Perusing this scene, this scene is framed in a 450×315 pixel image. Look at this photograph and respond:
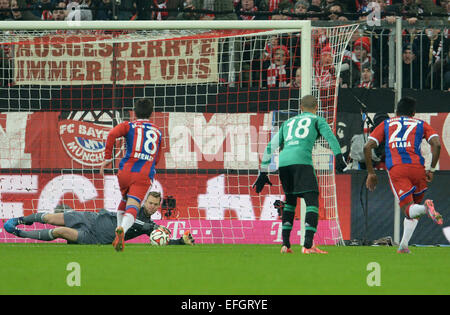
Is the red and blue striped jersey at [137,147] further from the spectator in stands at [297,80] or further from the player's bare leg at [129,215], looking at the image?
the spectator in stands at [297,80]

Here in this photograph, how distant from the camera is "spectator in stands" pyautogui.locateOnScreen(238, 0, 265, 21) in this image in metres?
16.1

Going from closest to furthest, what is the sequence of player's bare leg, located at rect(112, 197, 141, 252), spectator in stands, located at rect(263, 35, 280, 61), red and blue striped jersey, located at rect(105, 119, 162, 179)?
1. player's bare leg, located at rect(112, 197, 141, 252)
2. red and blue striped jersey, located at rect(105, 119, 162, 179)
3. spectator in stands, located at rect(263, 35, 280, 61)

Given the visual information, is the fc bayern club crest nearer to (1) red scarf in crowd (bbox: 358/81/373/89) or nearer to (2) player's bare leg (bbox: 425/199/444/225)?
(1) red scarf in crowd (bbox: 358/81/373/89)

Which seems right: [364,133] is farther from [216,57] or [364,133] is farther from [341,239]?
[216,57]

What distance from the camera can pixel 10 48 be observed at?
14617 millimetres

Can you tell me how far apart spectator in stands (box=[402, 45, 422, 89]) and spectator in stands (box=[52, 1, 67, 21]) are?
5983 mm

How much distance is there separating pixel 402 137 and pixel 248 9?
6517 mm

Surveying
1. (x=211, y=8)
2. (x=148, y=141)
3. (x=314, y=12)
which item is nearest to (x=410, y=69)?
(x=314, y=12)

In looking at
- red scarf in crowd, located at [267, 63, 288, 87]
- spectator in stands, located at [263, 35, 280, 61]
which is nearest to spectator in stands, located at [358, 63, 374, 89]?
red scarf in crowd, located at [267, 63, 288, 87]

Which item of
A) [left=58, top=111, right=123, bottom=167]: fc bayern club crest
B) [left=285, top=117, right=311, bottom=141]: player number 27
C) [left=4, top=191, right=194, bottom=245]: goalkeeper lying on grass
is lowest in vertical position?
[left=4, top=191, right=194, bottom=245]: goalkeeper lying on grass

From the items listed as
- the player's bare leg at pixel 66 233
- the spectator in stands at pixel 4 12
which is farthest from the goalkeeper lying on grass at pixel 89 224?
the spectator in stands at pixel 4 12

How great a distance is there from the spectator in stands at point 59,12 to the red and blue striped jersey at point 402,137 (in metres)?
7.32

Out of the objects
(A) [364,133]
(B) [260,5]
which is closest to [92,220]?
(A) [364,133]

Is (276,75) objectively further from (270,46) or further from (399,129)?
(399,129)
